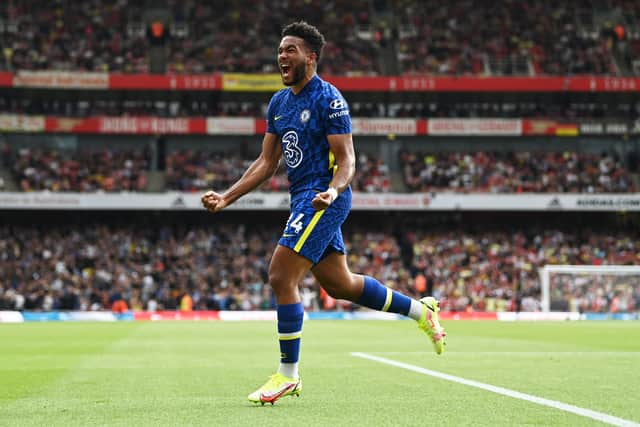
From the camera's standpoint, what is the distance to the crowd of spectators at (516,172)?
4391 cm

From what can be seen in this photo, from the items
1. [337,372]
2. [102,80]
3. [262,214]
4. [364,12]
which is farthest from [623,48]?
[337,372]

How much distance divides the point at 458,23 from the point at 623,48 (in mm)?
7928

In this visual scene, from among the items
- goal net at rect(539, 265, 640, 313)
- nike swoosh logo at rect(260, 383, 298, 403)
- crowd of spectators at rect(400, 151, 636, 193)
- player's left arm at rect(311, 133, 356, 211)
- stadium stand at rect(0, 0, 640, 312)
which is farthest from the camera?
crowd of spectators at rect(400, 151, 636, 193)

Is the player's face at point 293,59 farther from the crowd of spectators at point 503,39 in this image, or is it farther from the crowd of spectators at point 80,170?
the crowd of spectators at point 503,39

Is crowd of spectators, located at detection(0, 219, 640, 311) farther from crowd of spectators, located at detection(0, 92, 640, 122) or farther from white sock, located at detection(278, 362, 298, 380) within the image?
Answer: white sock, located at detection(278, 362, 298, 380)

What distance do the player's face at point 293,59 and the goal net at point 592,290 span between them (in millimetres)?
28705

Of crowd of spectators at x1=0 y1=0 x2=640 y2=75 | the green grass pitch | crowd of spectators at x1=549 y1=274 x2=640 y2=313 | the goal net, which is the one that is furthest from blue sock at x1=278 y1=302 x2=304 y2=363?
crowd of spectators at x1=0 y1=0 x2=640 y2=75

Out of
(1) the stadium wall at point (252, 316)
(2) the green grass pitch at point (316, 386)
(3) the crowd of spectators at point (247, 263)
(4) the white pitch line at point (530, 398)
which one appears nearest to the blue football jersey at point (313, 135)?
(2) the green grass pitch at point (316, 386)

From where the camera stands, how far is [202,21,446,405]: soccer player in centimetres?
671

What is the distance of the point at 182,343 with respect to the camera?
1672cm

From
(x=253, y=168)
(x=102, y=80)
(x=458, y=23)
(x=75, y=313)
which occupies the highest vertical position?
(x=458, y=23)

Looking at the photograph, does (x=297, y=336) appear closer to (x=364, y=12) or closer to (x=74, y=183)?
(x=74, y=183)

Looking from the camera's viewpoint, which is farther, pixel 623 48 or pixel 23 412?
pixel 623 48

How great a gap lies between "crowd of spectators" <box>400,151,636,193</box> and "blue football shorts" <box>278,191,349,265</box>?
1452 inches
